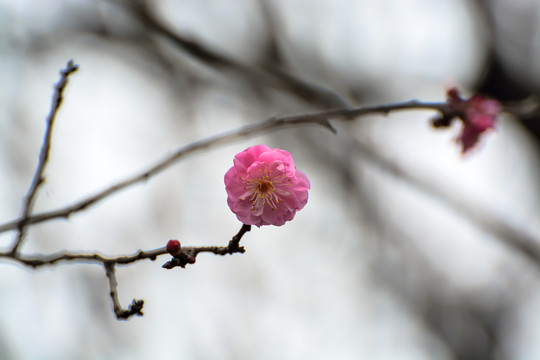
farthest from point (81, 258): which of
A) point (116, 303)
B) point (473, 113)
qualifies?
point (473, 113)

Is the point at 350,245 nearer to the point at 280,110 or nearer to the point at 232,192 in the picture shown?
the point at 280,110

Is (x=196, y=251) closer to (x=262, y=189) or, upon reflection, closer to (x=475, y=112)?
(x=262, y=189)

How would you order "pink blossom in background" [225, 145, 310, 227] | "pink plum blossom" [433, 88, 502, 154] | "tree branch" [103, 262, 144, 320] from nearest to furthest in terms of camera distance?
"tree branch" [103, 262, 144, 320] → "pink blossom in background" [225, 145, 310, 227] → "pink plum blossom" [433, 88, 502, 154]

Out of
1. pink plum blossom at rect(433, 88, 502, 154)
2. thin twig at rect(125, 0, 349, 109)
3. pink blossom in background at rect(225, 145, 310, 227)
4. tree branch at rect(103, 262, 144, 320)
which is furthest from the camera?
thin twig at rect(125, 0, 349, 109)

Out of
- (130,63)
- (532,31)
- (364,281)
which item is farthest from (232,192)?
(364,281)

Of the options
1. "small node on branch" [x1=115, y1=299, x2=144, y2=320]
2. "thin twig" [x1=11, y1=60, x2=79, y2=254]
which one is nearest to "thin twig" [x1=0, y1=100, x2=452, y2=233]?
"thin twig" [x1=11, y1=60, x2=79, y2=254]

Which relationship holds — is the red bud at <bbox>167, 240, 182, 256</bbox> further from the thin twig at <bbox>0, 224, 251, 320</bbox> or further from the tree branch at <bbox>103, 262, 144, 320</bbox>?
the tree branch at <bbox>103, 262, 144, 320</bbox>

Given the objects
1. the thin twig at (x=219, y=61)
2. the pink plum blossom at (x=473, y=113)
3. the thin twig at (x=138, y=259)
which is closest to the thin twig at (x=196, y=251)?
the thin twig at (x=138, y=259)
